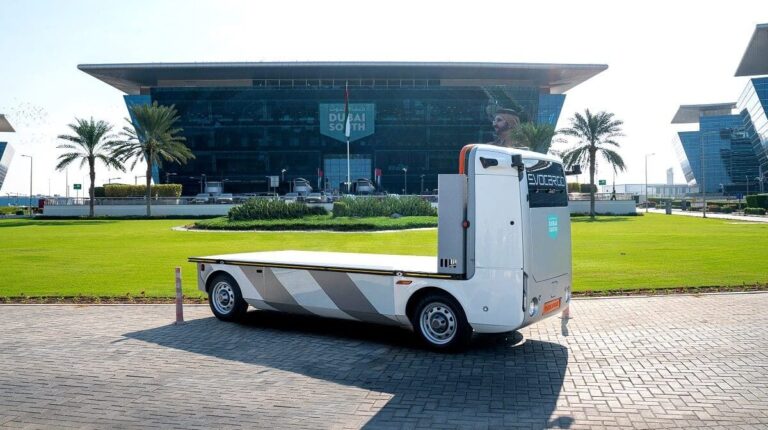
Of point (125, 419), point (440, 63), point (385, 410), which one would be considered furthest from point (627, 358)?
point (440, 63)

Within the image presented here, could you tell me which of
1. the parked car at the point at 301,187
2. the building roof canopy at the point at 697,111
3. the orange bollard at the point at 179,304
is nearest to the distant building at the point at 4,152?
the parked car at the point at 301,187

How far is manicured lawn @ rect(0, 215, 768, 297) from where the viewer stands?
1449 cm

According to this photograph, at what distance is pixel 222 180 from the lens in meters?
94.6

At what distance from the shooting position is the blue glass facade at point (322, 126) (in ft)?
309

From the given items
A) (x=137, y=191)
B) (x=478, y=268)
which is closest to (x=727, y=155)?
(x=137, y=191)

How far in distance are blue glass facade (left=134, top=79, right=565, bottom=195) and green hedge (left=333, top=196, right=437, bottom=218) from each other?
49.5 metres

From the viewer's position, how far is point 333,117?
310 feet

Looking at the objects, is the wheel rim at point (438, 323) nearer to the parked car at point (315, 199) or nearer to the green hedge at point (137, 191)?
the parked car at point (315, 199)

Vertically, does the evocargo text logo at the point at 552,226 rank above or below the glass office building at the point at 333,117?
below

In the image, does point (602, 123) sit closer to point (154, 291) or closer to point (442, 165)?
point (442, 165)

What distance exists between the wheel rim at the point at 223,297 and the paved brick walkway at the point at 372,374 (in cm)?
39

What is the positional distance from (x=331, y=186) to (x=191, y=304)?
83453 millimetres

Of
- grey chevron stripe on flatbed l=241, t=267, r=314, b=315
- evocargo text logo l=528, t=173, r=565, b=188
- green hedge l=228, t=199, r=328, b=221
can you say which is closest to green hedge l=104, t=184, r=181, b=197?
green hedge l=228, t=199, r=328, b=221

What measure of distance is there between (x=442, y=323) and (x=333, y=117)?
88.0 meters
